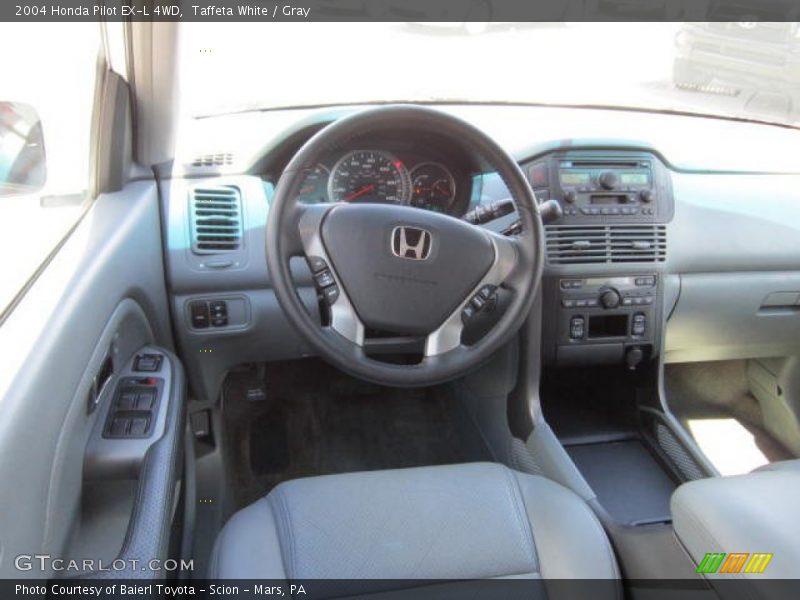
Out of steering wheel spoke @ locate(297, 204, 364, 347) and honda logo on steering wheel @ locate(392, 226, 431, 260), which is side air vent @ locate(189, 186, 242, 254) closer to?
steering wheel spoke @ locate(297, 204, 364, 347)

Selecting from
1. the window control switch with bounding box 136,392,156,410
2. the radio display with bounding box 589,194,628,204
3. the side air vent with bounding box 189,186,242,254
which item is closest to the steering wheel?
the window control switch with bounding box 136,392,156,410

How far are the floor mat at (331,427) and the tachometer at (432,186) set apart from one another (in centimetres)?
82

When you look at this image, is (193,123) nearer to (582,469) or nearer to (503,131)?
(503,131)

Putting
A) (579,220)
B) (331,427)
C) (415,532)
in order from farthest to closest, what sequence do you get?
1. (331,427)
2. (579,220)
3. (415,532)

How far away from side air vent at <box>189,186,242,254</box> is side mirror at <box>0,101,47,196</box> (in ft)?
1.56

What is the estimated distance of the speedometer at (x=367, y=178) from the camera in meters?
2.02

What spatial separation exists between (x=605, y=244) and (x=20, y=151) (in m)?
1.66

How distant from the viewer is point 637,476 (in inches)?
84.5

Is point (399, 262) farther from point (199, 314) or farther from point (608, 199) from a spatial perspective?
point (608, 199)

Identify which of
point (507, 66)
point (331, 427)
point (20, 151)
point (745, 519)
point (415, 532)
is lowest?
point (331, 427)

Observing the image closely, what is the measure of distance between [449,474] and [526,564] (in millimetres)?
289

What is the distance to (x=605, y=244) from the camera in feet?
7.13

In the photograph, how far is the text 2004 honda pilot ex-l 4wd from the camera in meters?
1.24
